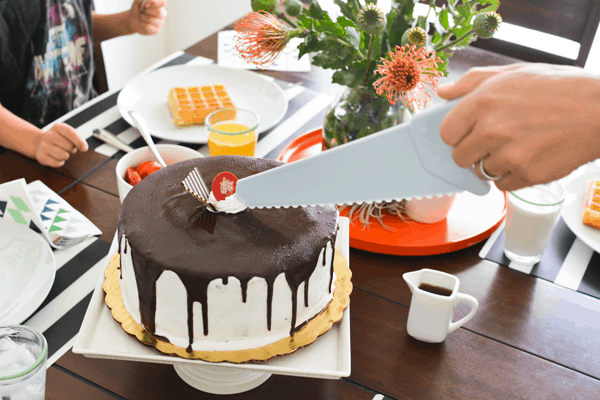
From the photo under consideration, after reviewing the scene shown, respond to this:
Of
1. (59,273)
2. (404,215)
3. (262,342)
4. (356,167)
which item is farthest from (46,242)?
(404,215)

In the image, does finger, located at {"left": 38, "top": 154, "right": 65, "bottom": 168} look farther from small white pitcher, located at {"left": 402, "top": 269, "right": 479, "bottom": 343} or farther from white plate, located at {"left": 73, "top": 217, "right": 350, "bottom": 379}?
small white pitcher, located at {"left": 402, "top": 269, "right": 479, "bottom": 343}

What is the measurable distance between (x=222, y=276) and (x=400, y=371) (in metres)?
0.39

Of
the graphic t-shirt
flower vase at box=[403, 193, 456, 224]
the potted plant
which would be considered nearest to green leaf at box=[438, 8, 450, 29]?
the potted plant

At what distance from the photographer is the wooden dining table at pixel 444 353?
2.92 feet

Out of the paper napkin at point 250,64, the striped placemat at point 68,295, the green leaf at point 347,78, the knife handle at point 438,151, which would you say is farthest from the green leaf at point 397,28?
the paper napkin at point 250,64

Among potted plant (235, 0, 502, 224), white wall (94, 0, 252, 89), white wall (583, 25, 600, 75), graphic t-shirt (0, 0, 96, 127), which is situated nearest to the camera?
potted plant (235, 0, 502, 224)

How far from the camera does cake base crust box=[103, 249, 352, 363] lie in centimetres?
81

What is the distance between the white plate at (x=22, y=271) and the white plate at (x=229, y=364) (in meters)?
0.16

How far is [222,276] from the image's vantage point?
2.49ft

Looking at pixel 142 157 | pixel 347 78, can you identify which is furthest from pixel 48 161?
pixel 347 78

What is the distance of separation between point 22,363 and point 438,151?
68cm

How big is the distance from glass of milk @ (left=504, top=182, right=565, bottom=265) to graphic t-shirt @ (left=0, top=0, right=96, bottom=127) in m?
1.63

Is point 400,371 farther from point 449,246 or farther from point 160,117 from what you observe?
point 160,117

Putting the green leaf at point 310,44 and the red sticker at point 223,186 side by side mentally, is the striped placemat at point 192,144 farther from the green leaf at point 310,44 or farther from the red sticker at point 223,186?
the red sticker at point 223,186
